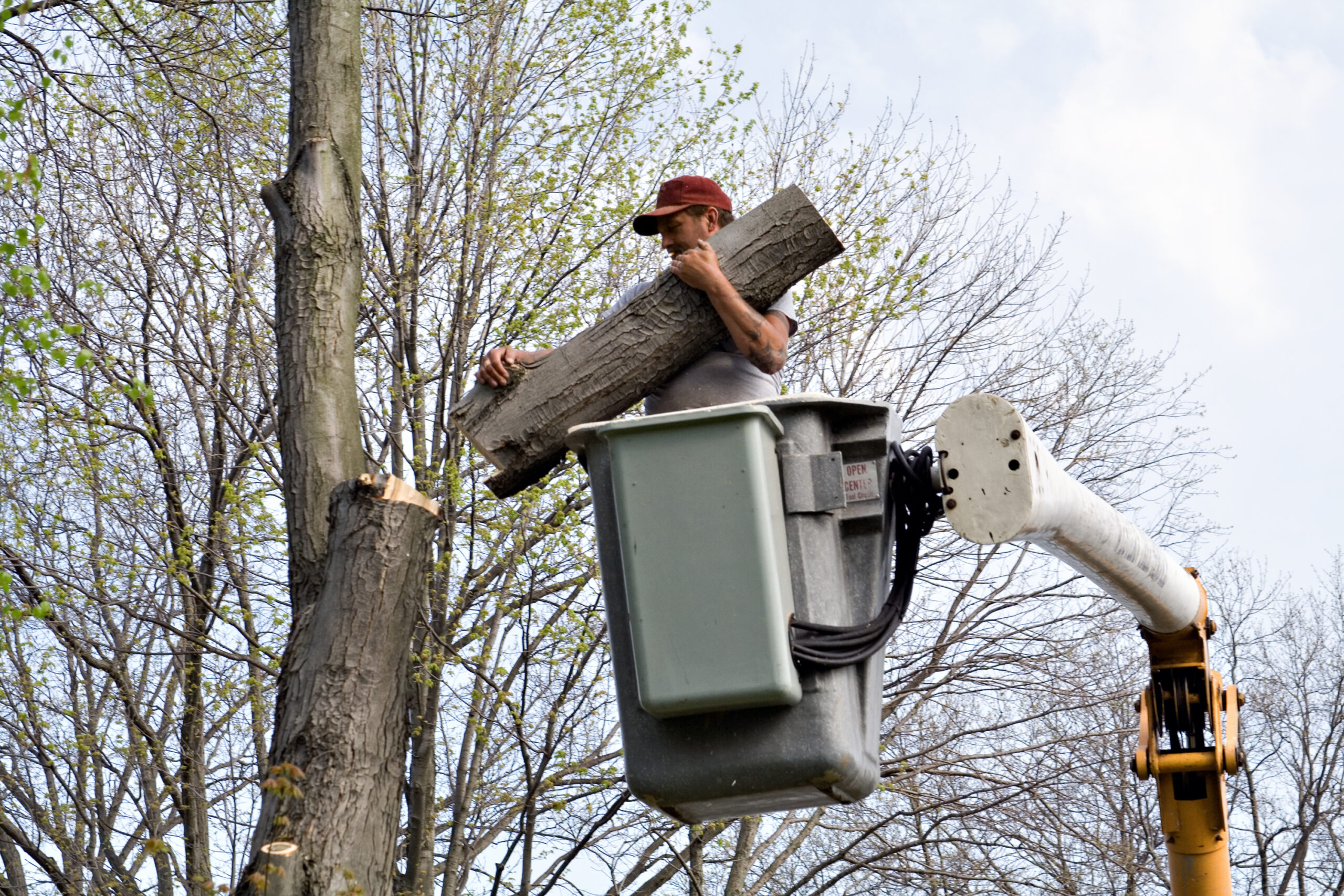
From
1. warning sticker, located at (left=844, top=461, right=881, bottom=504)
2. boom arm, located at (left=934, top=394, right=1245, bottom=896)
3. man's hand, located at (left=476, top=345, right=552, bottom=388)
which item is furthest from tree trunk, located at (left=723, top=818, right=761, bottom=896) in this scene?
warning sticker, located at (left=844, top=461, right=881, bottom=504)

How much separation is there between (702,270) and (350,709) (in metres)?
1.47

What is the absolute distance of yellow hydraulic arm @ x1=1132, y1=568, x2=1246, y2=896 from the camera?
5.00 m

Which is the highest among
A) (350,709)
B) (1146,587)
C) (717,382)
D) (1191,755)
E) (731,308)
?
(731,308)

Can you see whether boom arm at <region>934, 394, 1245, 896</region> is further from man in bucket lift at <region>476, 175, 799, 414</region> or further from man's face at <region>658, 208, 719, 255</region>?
man's face at <region>658, 208, 719, 255</region>

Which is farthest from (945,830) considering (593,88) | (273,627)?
(593,88)

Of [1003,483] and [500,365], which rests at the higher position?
[500,365]

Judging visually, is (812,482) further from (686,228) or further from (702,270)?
(686,228)

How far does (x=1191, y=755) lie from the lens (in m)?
5.02

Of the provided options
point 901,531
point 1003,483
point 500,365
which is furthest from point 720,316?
point 1003,483

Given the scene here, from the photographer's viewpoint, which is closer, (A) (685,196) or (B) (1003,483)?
(B) (1003,483)

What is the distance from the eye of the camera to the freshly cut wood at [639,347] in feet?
12.8

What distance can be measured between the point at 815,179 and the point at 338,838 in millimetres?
8274

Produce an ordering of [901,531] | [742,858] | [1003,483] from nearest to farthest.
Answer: [1003,483], [901,531], [742,858]

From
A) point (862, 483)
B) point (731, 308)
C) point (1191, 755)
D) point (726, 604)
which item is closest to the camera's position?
point (726, 604)
